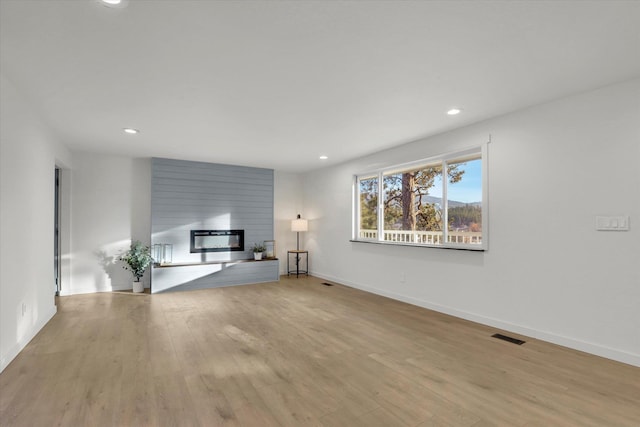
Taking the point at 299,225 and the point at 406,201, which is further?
the point at 299,225

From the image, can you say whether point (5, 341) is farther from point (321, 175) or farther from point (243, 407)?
A: point (321, 175)

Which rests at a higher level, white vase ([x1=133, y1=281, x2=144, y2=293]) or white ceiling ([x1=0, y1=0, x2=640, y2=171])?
white ceiling ([x1=0, y1=0, x2=640, y2=171])

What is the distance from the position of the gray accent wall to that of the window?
219cm

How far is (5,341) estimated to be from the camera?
2.58m

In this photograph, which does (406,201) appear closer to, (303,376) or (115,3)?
(303,376)

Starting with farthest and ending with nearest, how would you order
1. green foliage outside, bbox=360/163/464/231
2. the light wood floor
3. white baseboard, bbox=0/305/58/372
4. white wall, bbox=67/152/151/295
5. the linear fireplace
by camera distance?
the linear fireplace < white wall, bbox=67/152/151/295 < green foliage outside, bbox=360/163/464/231 < white baseboard, bbox=0/305/58/372 < the light wood floor

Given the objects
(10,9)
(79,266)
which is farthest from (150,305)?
(10,9)

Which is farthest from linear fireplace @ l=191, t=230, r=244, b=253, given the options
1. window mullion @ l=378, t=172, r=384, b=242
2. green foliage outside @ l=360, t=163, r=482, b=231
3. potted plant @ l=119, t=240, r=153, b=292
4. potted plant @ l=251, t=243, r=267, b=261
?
window mullion @ l=378, t=172, r=384, b=242

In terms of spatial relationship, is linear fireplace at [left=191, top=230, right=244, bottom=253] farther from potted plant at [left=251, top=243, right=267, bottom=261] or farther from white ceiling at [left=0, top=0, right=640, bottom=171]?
white ceiling at [left=0, top=0, right=640, bottom=171]

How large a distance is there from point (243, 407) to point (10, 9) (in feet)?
8.98

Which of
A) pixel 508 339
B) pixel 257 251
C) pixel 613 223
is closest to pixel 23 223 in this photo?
pixel 257 251

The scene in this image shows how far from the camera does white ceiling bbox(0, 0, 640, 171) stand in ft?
5.94

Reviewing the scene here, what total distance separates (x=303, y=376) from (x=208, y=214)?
4.53 meters

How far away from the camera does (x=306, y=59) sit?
7.61 ft
